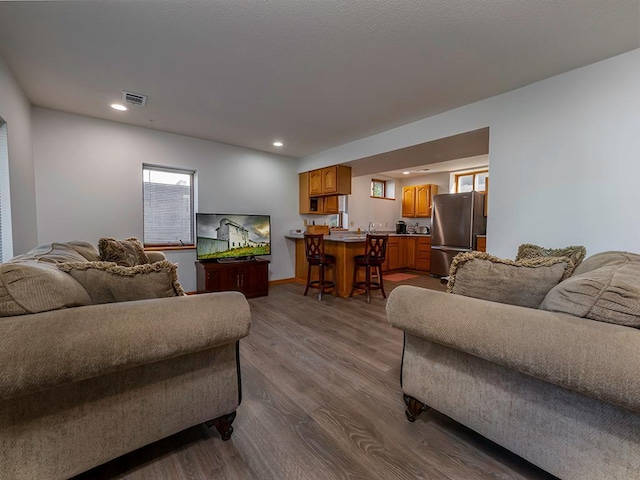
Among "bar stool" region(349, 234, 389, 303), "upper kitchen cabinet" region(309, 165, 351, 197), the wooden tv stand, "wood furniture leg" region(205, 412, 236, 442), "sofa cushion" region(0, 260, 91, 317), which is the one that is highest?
"upper kitchen cabinet" region(309, 165, 351, 197)

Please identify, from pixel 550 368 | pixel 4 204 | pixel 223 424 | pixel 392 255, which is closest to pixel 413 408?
pixel 550 368

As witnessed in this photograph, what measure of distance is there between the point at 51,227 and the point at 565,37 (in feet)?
16.9

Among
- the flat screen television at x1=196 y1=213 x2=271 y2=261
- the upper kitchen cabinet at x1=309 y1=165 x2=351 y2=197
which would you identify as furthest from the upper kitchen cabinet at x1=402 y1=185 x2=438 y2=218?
the flat screen television at x1=196 y1=213 x2=271 y2=261

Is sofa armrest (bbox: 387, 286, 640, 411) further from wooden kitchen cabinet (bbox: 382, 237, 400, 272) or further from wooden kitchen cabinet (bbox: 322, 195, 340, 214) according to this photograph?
wooden kitchen cabinet (bbox: 382, 237, 400, 272)

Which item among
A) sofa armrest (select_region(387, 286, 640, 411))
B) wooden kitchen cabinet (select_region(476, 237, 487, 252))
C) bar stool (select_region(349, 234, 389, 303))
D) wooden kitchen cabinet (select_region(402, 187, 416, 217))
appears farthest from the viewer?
wooden kitchen cabinet (select_region(402, 187, 416, 217))

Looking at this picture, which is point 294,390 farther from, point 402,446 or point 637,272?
point 637,272

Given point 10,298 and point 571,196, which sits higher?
point 571,196

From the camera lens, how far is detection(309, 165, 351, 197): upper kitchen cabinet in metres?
4.63

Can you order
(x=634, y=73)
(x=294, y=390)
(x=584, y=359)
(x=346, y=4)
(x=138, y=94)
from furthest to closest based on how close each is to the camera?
1. (x=138, y=94)
2. (x=634, y=73)
3. (x=294, y=390)
4. (x=346, y=4)
5. (x=584, y=359)

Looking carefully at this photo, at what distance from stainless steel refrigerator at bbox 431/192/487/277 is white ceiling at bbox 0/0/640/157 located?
2993mm

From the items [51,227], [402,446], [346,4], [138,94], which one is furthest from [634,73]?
[51,227]

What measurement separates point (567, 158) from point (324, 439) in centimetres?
288

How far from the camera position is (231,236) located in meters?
4.31

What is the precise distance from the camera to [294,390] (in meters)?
1.85
